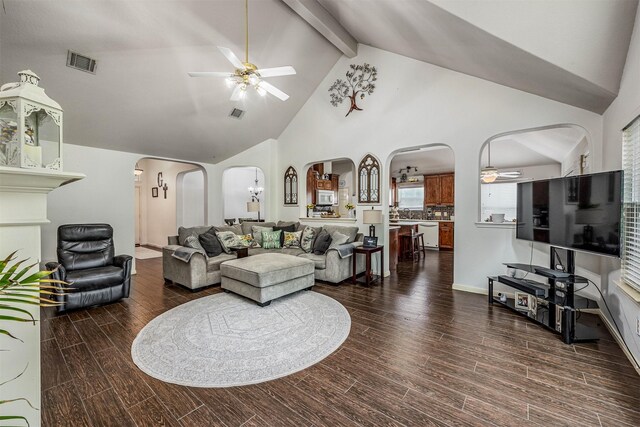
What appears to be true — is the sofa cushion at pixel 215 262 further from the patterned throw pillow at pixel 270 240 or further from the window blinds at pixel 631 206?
the window blinds at pixel 631 206

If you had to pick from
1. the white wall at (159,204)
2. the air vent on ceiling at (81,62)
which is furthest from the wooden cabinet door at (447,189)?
the air vent on ceiling at (81,62)

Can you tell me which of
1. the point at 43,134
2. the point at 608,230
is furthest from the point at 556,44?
the point at 43,134

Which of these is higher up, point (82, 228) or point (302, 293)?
point (82, 228)

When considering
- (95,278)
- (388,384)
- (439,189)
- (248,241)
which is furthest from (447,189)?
(95,278)

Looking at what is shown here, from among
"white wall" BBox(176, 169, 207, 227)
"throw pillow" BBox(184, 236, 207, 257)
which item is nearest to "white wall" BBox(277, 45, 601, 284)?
"throw pillow" BBox(184, 236, 207, 257)

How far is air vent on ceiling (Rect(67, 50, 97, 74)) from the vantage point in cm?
323

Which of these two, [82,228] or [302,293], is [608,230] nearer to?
[302,293]

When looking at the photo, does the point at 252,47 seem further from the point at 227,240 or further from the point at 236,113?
the point at 227,240

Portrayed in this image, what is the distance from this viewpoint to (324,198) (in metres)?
8.77

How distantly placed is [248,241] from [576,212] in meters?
4.72

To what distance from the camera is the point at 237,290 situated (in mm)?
3764

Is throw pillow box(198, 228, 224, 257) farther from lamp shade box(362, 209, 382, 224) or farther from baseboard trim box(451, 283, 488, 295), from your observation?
baseboard trim box(451, 283, 488, 295)

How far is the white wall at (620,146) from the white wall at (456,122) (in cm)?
40

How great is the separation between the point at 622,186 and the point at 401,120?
9.83 feet
